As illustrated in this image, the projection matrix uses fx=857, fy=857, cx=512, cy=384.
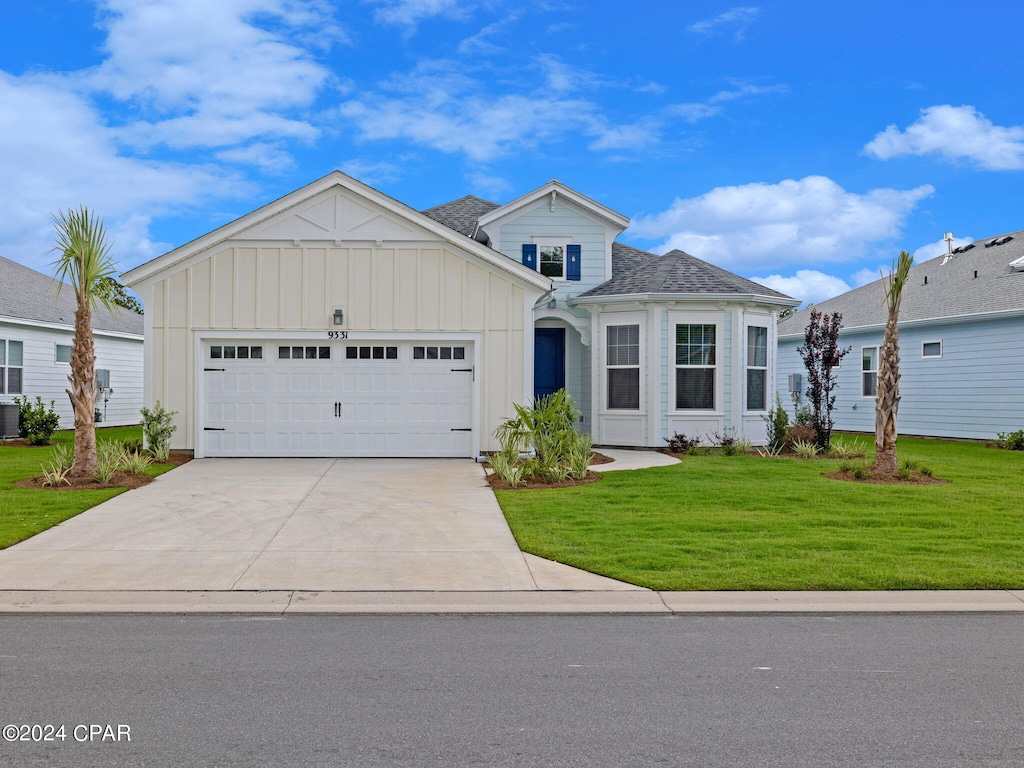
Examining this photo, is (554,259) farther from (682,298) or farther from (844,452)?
(844,452)

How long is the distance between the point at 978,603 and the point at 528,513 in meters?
5.17

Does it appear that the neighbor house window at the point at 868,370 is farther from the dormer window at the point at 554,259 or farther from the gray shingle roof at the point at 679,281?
the dormer window at the point at 554,259

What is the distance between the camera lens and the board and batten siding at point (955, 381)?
68.3ft

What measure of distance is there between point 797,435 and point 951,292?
9.59m

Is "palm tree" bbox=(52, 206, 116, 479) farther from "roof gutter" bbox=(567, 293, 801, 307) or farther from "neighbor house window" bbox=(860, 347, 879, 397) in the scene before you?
"neighbor house window" bbox=(860, 347, 879, 397)

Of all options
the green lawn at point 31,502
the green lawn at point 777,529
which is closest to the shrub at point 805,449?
the green lawn at point 777,529

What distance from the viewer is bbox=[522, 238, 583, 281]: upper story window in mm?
19672

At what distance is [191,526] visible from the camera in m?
9.86

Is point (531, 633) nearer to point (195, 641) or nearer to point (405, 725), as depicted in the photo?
A: point (405, 725)

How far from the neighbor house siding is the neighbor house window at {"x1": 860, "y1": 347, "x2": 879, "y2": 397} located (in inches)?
833

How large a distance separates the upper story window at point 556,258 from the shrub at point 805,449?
609cm

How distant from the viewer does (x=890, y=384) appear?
535 inches

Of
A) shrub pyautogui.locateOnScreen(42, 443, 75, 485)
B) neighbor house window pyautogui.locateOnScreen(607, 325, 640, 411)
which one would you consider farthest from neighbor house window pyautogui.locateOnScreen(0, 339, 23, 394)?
neighbor house window pyautogui.locateOnScreen(607, 325, 640, 411)

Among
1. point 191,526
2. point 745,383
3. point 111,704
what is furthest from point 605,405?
point 111,704
